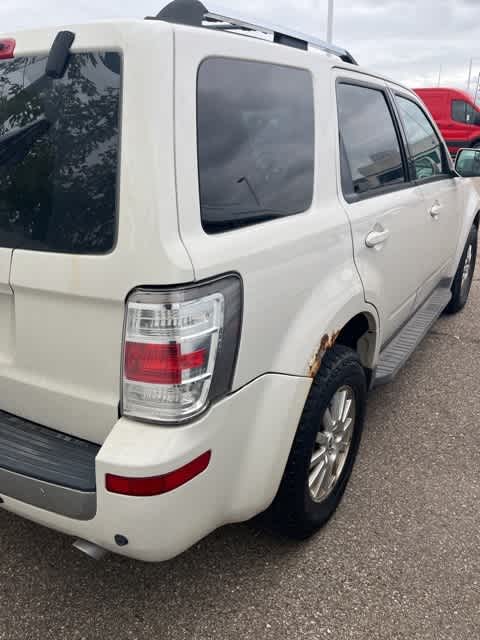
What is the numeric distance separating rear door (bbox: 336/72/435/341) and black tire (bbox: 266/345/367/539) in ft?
1.18

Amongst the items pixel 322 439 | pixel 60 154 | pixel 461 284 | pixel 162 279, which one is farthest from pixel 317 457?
pixel 461 284

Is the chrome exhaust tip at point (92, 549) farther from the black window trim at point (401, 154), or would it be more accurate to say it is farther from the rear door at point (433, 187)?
the rear door at point (433, 187)

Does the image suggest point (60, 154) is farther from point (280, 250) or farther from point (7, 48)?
point (280, 250)

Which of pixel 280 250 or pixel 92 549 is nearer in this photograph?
pixel 92 549

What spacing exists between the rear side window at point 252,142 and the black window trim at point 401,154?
27 centimetres

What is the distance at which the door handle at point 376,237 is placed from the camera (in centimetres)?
248

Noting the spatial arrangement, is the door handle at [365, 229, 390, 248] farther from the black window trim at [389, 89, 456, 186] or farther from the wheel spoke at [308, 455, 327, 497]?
the wheel spoke at [308, 455, 327, 497]

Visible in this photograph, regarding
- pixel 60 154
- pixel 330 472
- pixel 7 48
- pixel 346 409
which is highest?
pixel 7 48

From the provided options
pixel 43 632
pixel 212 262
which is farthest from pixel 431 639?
pixel 212 262

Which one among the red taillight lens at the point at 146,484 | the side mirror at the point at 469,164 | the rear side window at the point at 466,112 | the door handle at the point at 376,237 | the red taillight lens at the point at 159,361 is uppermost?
the rear side window at the point at 466,112

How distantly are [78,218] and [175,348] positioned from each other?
0.45 meters

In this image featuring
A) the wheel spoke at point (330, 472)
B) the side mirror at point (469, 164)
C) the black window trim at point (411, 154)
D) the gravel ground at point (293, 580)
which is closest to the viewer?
the gravel ground at point (293, 580)

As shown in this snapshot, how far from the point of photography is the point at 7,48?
175 centimetres

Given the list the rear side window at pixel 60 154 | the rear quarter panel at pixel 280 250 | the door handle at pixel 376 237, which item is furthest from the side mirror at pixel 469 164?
the rear side window at pixel 60 154
